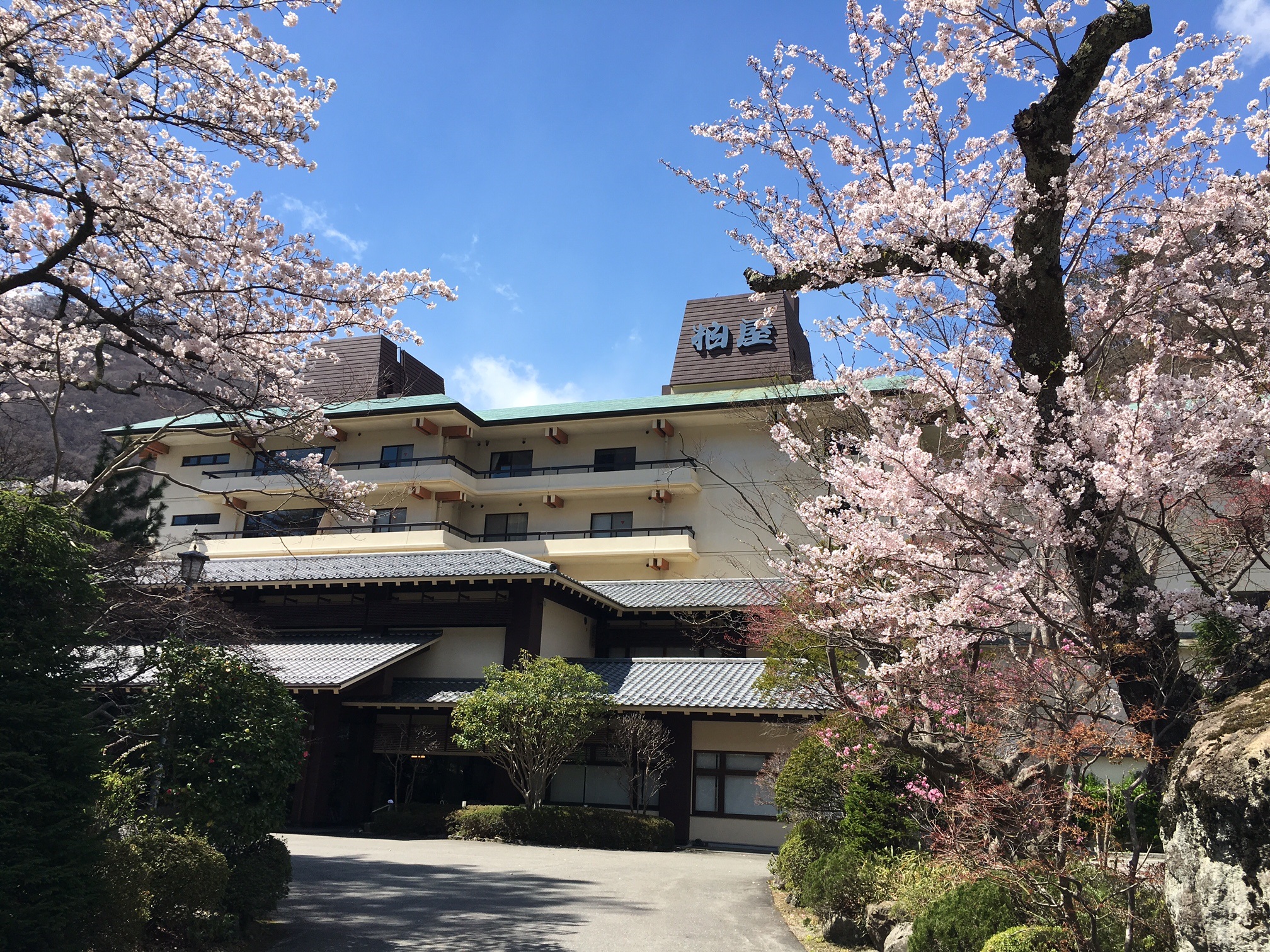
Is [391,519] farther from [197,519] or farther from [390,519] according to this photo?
[197,519]

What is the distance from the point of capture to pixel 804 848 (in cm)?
1219

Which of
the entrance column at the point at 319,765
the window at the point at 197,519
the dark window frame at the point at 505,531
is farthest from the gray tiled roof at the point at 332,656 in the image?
the window at the point at 197,519

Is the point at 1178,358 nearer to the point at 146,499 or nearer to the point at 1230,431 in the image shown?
the point at 1230,431

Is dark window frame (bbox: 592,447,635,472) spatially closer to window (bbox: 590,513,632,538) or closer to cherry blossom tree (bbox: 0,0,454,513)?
window (bbox: 590,513,632,538)

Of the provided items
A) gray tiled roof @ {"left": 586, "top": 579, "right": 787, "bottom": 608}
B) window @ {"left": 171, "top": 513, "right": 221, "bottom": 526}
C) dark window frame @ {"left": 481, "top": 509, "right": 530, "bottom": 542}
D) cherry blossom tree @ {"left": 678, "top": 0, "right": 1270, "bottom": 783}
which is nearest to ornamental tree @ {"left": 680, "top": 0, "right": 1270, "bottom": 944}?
cherry blossom tree @ {"left": 678, "top": 0, "right": 1270, "bottom": 783}

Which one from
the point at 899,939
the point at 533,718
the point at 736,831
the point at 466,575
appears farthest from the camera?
the point at 466,575

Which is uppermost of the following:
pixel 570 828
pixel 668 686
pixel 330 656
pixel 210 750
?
pixel 330 656

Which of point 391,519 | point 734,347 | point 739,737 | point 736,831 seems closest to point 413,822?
point 736,831

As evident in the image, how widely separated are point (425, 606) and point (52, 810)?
60.6ft

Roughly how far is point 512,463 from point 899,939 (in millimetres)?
28755

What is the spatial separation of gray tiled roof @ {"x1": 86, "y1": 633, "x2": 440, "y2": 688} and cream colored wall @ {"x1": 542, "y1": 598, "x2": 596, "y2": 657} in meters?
3.08

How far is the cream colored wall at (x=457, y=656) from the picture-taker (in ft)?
77.0

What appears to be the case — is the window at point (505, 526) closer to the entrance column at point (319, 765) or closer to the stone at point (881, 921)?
the entrance column at point (319, 765)

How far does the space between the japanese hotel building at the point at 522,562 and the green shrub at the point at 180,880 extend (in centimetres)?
380
